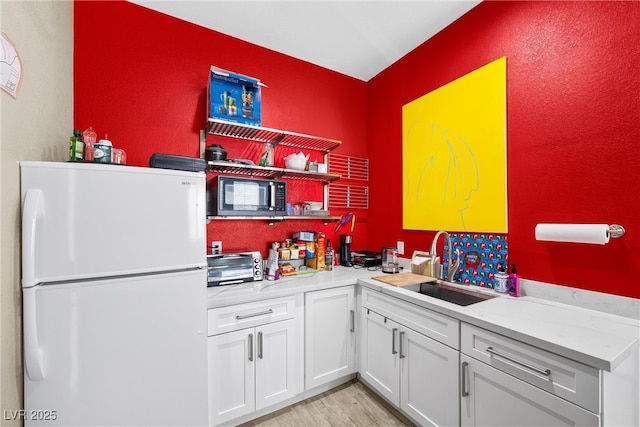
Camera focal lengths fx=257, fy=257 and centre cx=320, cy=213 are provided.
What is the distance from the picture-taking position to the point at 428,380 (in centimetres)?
153

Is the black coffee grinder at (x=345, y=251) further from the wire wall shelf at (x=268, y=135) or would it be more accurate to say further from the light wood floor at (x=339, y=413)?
the light wood floor at (x=339, y=413)

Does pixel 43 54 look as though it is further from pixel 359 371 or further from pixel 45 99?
pixel 359 371

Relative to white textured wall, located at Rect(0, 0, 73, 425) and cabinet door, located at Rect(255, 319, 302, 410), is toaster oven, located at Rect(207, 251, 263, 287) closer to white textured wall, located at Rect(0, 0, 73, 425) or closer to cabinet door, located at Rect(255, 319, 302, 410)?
cabinet door, located at Rect(255, 319, 302, 410)

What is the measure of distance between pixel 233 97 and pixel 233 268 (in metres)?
1.30

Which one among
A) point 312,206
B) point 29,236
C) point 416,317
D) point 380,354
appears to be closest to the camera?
point 29,236

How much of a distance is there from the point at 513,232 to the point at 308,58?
233 centimetres

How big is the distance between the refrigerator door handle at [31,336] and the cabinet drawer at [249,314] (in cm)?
70

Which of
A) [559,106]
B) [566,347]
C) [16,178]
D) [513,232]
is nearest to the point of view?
[566,347]

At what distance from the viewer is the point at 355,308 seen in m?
2.11

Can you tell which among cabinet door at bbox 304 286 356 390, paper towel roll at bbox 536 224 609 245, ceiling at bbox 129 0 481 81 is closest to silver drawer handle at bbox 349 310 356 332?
cabinet door at bbox 304 286 356 390

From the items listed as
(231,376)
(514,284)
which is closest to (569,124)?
(514,284)

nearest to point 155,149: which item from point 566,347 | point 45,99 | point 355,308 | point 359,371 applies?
point 45,99

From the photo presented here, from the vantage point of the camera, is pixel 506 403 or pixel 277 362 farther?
pixel 277 362

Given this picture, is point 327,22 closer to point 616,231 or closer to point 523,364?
point 616,231
